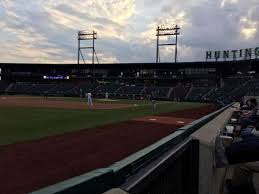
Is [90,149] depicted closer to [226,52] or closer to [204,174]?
[204,174]

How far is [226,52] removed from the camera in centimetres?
9681

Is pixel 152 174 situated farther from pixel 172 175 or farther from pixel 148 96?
pixel 148 96

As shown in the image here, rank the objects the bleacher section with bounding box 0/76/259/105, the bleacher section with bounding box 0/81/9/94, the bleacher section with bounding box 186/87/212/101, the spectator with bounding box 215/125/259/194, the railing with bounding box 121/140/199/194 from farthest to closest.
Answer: the bleacher section with bounding box 0/81/9/94
the bleacher section with bounding box 186/87/212/101
the bleacher section with bounding box 0/76/259/105
the spectator with bounding box 215/125/259/194
the railing with bounding box 121/140/199/194

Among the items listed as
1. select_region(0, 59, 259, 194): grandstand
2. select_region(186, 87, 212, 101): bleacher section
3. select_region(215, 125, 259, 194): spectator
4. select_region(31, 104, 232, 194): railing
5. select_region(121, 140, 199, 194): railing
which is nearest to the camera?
select_region(31, 104, 232, 194): railing

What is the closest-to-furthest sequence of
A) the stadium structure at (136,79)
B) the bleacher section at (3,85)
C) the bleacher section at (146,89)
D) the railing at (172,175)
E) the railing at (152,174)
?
the railing at (152,174)
the railing at (172,175)
the bleacher section at (146,89)
the stadium structure at (136,79)
the bleacher section at (3,85)

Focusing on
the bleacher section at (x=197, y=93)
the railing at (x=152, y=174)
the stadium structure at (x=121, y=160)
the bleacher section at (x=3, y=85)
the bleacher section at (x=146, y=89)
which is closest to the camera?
the railing at (x=152, y=174)

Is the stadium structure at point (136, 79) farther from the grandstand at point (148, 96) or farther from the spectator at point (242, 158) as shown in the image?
the spectator at point (242, 158)

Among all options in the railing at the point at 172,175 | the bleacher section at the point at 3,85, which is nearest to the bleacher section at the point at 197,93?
the bleacher section at the point at 3,85

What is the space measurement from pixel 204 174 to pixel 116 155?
6405 millimetres

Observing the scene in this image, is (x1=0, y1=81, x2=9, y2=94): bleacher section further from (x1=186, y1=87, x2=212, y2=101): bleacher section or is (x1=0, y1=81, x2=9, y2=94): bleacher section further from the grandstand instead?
(x1=186, y1=87, x2=212, y2=101): bleacher section

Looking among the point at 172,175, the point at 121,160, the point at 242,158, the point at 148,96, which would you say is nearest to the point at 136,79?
the point at 148,96

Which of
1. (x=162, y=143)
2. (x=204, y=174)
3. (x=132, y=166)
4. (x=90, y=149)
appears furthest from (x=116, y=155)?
(x=132, y=166)

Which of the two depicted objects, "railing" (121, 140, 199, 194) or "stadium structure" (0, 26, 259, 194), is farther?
"railing" (121, 140, 199, 194)

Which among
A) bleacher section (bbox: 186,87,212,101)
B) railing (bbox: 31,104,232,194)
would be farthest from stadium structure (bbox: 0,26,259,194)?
bleacher section (bbox: 186,87,212,101)
